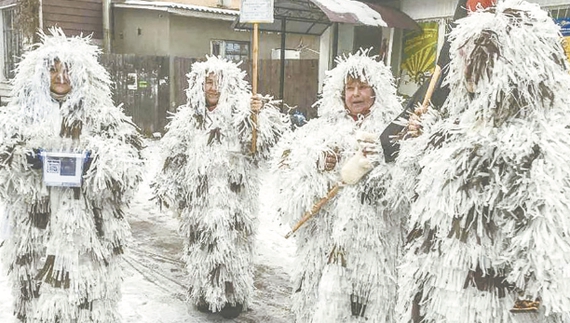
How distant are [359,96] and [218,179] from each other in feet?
4.46

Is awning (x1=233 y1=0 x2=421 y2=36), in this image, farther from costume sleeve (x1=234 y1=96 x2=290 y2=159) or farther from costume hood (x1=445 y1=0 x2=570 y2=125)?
costume hood (x1=445 y1=0 x2=570 y2=125)

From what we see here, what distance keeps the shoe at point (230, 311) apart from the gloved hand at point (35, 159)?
1.76 m

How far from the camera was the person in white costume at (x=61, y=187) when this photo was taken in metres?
2.87

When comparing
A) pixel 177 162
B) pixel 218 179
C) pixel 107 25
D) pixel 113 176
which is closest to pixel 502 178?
pixel 113 176

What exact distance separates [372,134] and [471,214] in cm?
→ 93

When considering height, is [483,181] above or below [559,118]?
below

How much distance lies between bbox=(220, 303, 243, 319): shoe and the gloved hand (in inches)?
69.5

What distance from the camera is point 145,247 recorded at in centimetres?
550

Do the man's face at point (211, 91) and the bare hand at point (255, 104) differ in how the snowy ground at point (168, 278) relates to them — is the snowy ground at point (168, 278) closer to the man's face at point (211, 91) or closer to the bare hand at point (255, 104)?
Answer: the man's face at point (211, 91)

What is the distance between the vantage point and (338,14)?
770 centimetres

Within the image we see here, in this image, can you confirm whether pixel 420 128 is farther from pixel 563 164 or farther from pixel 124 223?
pixel 124 223

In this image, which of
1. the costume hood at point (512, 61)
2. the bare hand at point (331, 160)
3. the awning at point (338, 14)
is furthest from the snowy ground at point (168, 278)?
the awning at point (338, 14)

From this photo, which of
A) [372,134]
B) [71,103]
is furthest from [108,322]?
[372,134]

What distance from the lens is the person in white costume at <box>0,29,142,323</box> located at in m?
2.87
